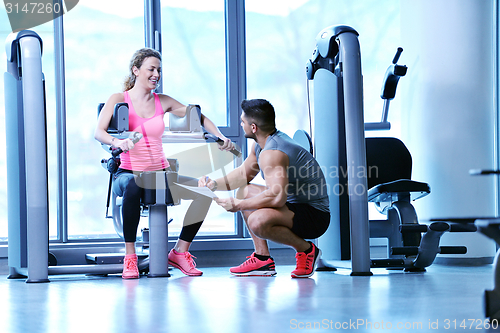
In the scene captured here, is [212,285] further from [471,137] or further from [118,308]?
[471,137]

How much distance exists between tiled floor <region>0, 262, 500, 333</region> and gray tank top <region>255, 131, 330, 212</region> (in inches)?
17.7

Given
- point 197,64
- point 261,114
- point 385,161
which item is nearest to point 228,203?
point 261,114

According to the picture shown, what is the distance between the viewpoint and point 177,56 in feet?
13.9

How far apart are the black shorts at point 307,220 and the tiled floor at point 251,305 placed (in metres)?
0.27

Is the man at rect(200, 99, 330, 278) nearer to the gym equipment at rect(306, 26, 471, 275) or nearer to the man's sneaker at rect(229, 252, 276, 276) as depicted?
the man's sneaker at rect(229, 252, 276, 276)

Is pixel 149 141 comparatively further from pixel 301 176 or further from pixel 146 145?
pixel 301 176

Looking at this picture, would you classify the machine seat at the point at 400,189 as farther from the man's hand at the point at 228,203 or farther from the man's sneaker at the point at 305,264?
the man's hand at the point at 228,203

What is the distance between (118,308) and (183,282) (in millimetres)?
903

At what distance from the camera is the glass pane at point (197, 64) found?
4227 millimetres

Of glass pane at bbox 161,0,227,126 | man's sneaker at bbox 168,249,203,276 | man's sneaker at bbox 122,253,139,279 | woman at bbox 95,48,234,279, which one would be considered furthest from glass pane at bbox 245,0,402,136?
man's sneaker at bbox 122,253,139,279

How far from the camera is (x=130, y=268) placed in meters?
2.97

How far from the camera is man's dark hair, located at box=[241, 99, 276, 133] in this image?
293 cm

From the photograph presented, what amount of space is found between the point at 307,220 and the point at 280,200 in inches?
8.8

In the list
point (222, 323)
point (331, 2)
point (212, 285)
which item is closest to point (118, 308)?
point (222, 323)
